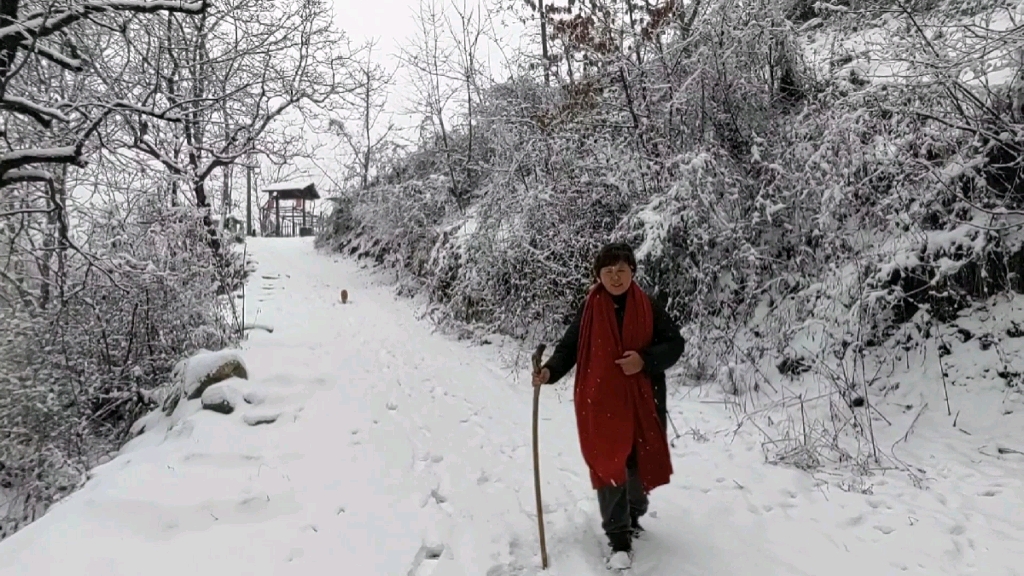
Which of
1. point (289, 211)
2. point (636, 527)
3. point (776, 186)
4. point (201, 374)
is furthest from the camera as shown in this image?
point (289, 211)

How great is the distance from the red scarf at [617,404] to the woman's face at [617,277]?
0.23 feet

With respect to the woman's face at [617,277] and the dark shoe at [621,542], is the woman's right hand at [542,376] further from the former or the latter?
the dark shoe at [621,542]

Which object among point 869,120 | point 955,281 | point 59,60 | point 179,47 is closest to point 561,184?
point 869,120

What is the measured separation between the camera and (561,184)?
28.2 feet

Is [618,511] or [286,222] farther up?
[286,222]

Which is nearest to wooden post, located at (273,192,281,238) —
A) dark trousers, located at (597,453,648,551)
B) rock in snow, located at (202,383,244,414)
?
rock in snow, located at (202,383,244,414)

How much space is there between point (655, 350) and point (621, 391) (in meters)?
0.28

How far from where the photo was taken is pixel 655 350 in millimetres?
2959

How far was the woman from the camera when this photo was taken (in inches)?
116

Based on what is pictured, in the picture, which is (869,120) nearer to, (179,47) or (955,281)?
(955,281)

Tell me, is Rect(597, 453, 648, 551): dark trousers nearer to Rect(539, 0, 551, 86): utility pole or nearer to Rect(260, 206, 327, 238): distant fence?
Rect(539, 0, 551, 86): utility pole

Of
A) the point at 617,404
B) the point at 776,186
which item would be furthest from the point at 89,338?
the point at 776,186

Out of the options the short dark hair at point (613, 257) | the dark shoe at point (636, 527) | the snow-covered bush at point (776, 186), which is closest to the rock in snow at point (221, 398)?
the dark shoe at point (636, 527)

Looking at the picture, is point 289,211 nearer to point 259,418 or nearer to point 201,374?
point 201,374
